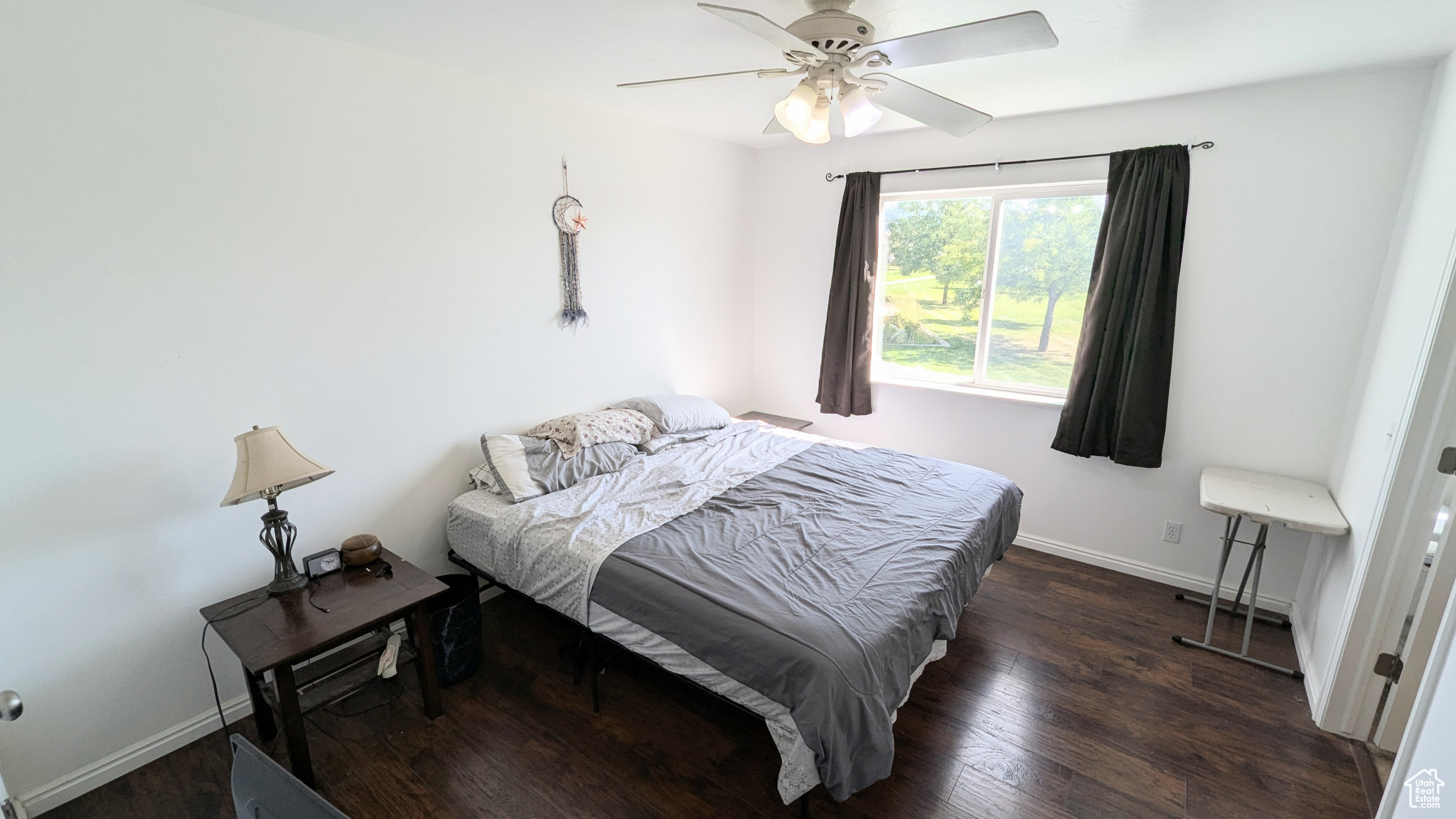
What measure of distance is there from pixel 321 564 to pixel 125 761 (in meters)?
0.81

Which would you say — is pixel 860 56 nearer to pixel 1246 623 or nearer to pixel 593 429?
pixel 593 429

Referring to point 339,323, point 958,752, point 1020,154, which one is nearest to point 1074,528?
point 958,752

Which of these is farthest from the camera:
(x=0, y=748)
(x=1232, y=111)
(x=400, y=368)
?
(x=1232, y=111)

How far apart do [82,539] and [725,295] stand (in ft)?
11.0

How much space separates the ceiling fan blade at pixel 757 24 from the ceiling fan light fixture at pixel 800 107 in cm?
10

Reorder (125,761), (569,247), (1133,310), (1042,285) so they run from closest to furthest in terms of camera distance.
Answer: (125,761) < (1133,310) < (569,247) < (1042,285)

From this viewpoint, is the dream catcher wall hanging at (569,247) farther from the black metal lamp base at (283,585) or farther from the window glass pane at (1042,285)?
the window glass pane at (1042,285)

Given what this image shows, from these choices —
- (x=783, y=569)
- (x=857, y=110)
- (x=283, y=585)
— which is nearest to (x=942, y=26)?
(x=857, y=110)

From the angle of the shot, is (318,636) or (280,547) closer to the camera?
(318,636)

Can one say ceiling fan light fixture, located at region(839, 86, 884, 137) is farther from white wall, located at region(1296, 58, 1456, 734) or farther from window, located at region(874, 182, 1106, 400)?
white wall, located at region(1296, 58, 1456, 734)

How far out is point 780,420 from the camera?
4.32m

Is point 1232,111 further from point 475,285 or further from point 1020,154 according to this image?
point 475,285

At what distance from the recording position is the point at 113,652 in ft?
6.16

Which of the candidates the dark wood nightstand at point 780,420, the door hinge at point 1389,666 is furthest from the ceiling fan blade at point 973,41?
the dark wood nightstand at point 780,420
